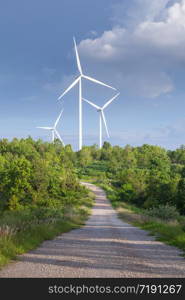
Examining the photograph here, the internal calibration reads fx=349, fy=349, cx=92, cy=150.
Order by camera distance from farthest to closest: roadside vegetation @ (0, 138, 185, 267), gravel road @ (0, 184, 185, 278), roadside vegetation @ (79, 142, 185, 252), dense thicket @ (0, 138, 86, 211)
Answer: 1. dense thicket @ (0, 138, 86, 211)
2. roadside vegetation @ (79, 142, 185, 252)
3. roadside vegetation @ (0, 138, 185, 267)
4. gravel road @ (0, 184, 185, 278)

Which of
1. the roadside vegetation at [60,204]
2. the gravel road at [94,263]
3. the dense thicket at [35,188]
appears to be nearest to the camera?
the gravel road at [94,263]

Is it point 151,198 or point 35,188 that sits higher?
point 35,188

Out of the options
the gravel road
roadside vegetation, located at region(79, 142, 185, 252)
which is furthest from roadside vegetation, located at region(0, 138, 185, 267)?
the gravel road

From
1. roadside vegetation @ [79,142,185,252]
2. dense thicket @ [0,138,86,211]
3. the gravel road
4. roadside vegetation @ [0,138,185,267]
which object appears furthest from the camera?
dense thicket @ [0,138,86,211]

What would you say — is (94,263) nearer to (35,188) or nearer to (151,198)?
(35,188)

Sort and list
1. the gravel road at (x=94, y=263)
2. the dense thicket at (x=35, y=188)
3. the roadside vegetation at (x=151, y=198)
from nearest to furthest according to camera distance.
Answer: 1. the gravel road at (x=94, y=263)
2. the roadside vegetation at (x=151, y=198)
3. the dense thicket at (x=35, y=188)

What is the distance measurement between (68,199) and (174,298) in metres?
58.3

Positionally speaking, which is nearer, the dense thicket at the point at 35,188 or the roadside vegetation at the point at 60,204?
the roadside vegetation at the point at 60,204

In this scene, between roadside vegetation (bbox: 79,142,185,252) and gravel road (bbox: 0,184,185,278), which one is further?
roadside vegetation (bbox: 79,142,185,252)

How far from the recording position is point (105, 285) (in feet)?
25.4

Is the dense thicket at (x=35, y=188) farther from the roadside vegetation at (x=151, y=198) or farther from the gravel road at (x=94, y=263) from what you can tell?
the gravel road at (x=94, y=263)

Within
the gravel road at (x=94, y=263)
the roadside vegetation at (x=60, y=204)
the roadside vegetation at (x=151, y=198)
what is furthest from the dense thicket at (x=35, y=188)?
the gravel road at (x=94, y=263)

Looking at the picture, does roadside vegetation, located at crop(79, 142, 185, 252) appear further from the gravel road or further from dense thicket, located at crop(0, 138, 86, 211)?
dense thicket, located at crop(0, 138, 86, 211)

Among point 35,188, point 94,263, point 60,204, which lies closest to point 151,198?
point 60,204
